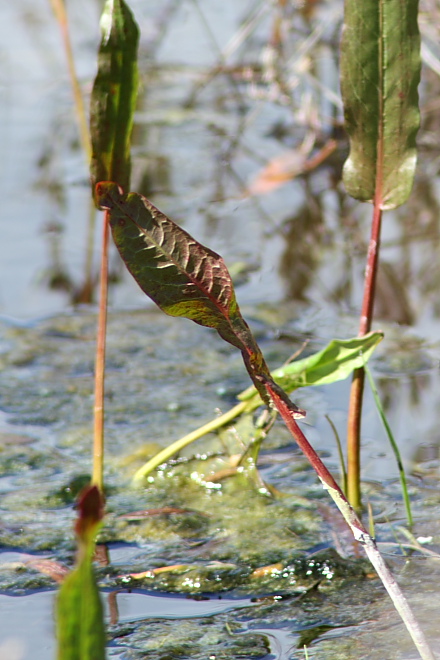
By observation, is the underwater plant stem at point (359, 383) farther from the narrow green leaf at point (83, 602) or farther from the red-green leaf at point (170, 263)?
the narrow green leaf at point (83, 602)

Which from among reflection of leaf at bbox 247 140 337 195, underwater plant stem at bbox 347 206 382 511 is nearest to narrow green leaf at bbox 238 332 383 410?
underwater plant stem at bbox 347 206 382 511

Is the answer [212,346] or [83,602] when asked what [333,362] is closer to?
[83,602]

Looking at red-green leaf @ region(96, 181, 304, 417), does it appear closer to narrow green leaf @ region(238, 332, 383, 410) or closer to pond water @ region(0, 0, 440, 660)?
narrow green leaf @ region(238, 332, 383, 410)

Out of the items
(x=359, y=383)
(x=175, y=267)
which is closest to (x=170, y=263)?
(x=175, y=267)

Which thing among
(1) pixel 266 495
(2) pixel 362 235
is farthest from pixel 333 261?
(1) pixel 266 495

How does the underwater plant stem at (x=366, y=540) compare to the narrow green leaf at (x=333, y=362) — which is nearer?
the underwater plant stem at (x=366, y=540)

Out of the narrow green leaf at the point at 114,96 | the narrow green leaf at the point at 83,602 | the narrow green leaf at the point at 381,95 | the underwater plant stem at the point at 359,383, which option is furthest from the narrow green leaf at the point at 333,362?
the narrow green leaf at the point at 83,602
